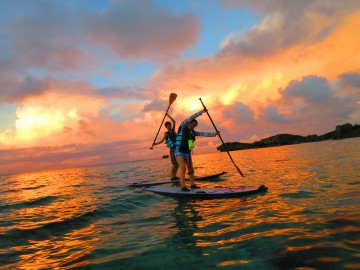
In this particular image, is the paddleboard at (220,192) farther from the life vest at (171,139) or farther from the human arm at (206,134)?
the life vest at (171,139)

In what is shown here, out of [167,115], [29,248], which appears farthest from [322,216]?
[167,115]

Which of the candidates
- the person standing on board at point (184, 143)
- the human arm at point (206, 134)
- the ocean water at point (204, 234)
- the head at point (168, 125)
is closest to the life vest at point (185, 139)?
the person standing on board at point (184, 143)

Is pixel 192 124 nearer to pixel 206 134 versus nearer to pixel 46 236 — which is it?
pixel 206 134

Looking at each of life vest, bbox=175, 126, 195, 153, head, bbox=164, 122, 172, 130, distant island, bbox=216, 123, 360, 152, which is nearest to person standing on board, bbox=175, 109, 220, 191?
life vest, bbox=175, 126, 195, 153

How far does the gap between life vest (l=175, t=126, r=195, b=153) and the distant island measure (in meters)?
127

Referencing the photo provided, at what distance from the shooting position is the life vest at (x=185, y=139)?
11.9 meters

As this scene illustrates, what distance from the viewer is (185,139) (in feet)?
39.4

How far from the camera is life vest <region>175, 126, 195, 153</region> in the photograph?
39.2 feet

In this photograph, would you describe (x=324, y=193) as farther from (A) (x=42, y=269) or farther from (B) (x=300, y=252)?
(A) (x=42, y=269)

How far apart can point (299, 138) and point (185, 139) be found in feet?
501

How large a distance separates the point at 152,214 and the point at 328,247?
614 centimetres

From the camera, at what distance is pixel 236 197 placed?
35.7 ft

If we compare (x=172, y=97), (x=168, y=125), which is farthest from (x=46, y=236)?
(x=172, y=97)

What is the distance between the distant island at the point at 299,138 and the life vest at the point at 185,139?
12653 centimetres
